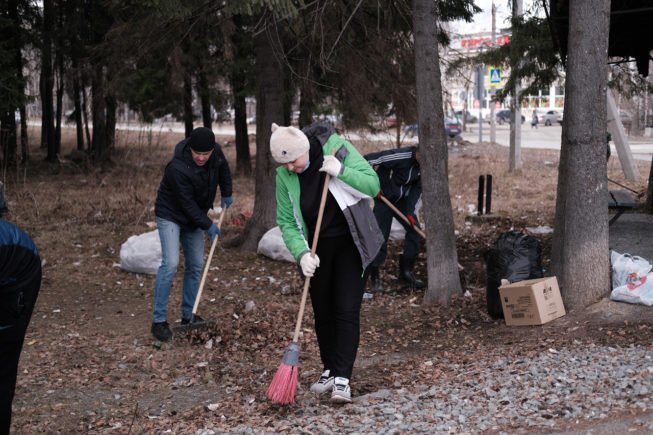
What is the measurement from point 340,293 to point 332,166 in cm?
79

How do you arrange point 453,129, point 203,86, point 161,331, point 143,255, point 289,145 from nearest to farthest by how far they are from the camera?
point 289,145 → point 161,331 → point 143,255 → point 203,86 → point 453,129

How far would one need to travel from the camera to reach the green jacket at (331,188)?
4.52 metres

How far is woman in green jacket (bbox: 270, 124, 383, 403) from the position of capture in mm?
4508

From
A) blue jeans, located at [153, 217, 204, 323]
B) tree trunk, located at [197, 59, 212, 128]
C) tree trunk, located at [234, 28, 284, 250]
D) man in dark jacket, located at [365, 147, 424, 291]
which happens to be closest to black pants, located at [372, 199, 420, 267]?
man in dark jacket, located at [365, 147, 424, 291]

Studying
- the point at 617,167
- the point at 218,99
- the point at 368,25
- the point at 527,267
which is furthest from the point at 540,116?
the point at 527,267

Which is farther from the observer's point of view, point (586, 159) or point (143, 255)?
point (143, 255)

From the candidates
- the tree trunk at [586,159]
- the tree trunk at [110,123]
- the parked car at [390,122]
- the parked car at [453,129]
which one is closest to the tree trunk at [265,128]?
the parked car at [390,122]

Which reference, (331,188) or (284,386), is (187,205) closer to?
(331,188)

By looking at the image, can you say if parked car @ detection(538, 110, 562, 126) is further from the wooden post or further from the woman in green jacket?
the woman in green jacket

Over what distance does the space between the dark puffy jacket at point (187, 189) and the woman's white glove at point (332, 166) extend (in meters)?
1.86

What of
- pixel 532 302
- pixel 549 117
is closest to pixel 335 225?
pixel 532 302

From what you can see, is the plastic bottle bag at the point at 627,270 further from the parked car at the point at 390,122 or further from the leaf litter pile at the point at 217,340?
the parked car at the point at 390,122

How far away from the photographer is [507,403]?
4.38 meters

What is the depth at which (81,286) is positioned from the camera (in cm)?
877
